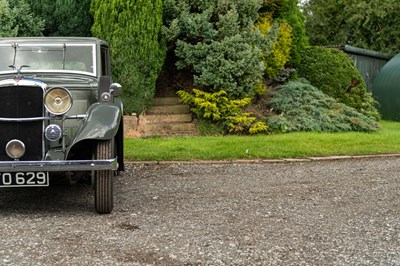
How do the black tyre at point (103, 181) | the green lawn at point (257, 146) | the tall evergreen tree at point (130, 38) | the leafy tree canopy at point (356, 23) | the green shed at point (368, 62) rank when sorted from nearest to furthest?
the black tyre at point (103, 181)
the green lawn at point (257, 146)
the tall evergreen tree at point (130, 38)
the green shed at point (368, 62)
the leafy tree canopy at point (356, 23)

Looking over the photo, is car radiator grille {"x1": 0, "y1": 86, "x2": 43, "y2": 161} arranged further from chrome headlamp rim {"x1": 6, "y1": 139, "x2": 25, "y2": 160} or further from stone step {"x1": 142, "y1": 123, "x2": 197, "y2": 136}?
stone step {"x1": 142, "y1": 123, "x2": 197, "y2": 136}

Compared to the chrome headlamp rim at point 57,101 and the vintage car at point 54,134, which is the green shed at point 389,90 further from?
the chrome headlamp rim at point 57,101

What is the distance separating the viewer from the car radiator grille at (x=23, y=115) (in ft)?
17.6

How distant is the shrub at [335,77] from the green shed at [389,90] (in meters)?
5.34

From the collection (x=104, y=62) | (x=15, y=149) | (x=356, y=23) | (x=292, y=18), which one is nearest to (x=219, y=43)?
(x=292, y=18)

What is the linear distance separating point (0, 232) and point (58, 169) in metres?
0.72

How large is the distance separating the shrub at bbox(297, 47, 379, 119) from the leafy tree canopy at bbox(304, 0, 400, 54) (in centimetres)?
1546

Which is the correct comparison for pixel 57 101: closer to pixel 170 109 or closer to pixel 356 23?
pixel 170 109

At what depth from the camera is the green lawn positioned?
9.41 metres

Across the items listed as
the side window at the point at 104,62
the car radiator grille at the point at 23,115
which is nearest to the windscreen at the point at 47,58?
the side window at the point at 104,62

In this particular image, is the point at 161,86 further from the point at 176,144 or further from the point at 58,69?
the point at 58,69

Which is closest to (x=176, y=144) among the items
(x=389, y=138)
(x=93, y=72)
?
(x=93, y=72)

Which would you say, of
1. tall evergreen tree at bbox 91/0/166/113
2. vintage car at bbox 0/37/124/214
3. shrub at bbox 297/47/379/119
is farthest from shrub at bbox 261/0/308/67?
vintage car at bbox 0/37/124/214

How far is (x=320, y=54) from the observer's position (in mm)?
14383
